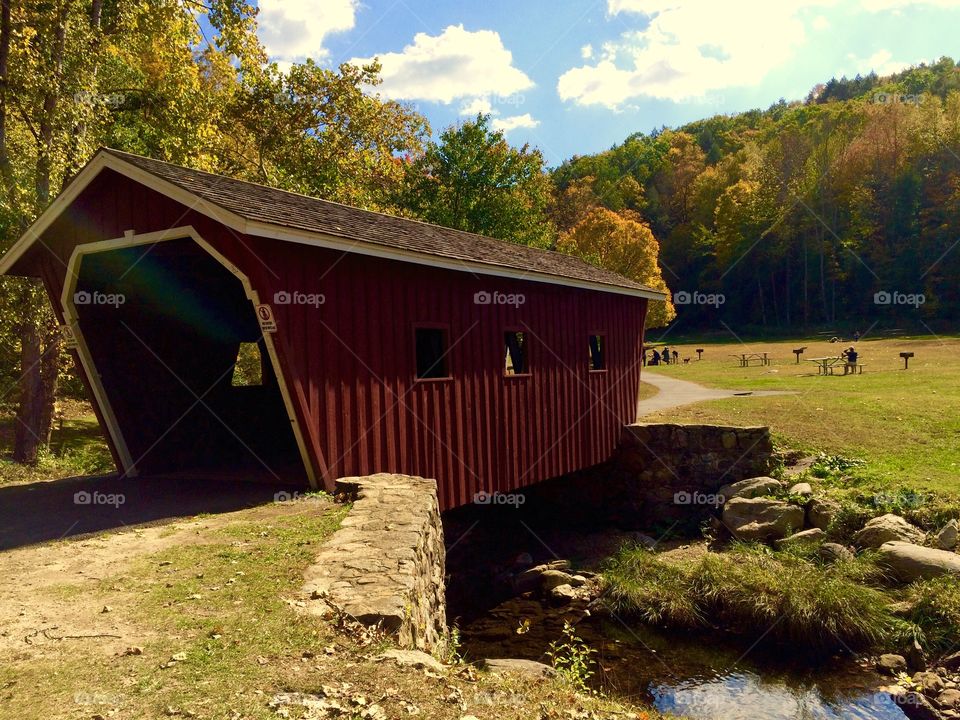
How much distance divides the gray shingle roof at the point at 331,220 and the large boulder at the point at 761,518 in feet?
16.4

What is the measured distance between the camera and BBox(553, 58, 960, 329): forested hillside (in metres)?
45.7

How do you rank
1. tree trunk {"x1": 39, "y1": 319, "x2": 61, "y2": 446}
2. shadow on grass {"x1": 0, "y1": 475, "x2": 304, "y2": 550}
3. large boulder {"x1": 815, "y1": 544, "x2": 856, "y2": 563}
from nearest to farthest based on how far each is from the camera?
shadow on grass {"x1": 0, "y1": 475, "x2": 304, "y2": 550}
large boulder {"x1": 815, "y1": 544, "x2": 856, "y2": 563}
tree trunk {"x1": 39, "y1": 319, "x2": 61, "y2": 446}

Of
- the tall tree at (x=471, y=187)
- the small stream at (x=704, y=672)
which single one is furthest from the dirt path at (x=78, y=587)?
the tall tree at (x=471, y=187)

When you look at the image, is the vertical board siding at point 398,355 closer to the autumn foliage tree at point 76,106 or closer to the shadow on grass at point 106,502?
the shadow on grass at point 106,502

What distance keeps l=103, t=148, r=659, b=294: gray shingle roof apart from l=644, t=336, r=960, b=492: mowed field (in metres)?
5.62

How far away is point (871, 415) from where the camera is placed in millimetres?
14266

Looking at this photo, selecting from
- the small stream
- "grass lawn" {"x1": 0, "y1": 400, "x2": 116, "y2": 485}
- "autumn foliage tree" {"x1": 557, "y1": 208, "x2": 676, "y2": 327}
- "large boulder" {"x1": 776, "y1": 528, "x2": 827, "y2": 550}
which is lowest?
the small stream

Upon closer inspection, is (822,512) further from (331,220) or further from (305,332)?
(331,220)

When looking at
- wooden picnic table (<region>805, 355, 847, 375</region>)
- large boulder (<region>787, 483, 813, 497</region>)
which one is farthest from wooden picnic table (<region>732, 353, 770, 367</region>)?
large boulder (<region>787, 483, 813, 497</region>)

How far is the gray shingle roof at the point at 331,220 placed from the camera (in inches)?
281

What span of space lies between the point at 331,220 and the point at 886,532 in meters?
9.02

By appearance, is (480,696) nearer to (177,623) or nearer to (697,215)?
(177,623)

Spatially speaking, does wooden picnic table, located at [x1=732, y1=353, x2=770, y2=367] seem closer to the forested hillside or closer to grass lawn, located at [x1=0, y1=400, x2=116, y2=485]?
the forested hillside

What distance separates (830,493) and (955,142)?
47.0 meters
